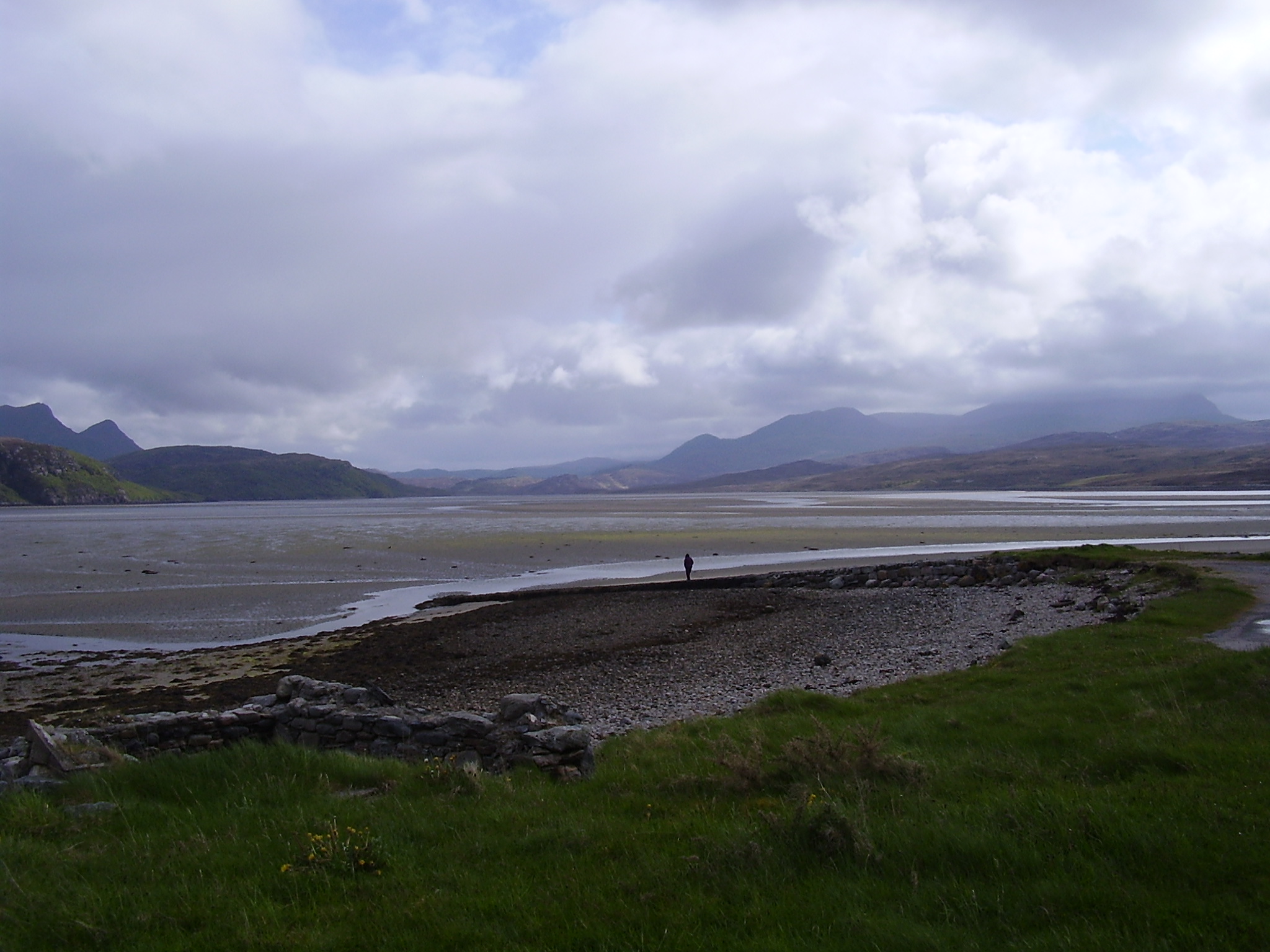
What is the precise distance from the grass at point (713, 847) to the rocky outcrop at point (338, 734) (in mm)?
818

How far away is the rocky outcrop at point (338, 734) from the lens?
10516mm

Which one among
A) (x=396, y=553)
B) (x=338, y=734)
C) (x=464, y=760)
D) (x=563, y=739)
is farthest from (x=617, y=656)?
(x=396, y=553)

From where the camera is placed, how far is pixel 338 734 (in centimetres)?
1259

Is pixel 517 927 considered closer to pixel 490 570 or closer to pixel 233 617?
pixel 233 617

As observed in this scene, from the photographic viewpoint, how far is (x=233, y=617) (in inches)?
1358

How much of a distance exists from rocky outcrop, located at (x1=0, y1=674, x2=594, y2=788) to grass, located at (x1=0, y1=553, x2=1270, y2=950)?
0.82 m

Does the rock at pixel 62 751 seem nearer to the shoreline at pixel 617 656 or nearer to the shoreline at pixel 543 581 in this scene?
the shoreline at pixel 617 656

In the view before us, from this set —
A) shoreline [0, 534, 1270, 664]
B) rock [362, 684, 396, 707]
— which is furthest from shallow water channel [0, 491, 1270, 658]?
rock [362, 684, 396, 707]

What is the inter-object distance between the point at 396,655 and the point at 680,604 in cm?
1410

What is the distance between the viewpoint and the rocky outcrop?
10516 mm

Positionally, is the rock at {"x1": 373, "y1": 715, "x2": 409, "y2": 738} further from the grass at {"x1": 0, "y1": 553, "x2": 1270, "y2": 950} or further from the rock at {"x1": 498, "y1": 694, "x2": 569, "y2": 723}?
the rock at {"x1": 498, "y1": 694, "x2": 569, "y2": 723}

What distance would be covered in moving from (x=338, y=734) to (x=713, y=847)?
8.53 meters

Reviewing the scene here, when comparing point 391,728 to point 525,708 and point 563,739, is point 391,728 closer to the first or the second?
point 525,708

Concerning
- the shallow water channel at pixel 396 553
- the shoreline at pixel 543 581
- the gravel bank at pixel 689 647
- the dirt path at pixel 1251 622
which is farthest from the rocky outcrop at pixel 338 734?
the shallow water channel at pixel 396 553
